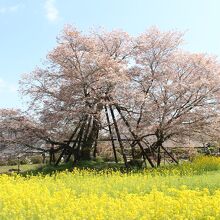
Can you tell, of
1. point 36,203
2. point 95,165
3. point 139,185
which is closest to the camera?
point 36,203

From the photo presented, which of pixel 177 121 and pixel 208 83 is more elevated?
pixel 208 83

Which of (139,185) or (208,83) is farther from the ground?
(208,83)

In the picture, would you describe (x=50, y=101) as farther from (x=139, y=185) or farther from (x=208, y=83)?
(x=139, y=185)

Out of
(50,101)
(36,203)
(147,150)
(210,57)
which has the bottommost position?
(36,203)

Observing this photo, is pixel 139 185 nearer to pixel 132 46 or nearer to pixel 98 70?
pixel 98 70

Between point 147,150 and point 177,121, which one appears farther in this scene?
point 147,150

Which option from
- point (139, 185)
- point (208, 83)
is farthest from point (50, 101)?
point (139, 185)

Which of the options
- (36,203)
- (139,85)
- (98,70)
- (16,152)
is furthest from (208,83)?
(36,203)

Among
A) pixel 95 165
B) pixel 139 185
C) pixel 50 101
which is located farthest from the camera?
pixel 50 101

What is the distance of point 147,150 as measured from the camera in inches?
1033

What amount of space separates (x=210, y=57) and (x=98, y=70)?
667 cm

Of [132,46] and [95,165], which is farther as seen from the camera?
[132,46]

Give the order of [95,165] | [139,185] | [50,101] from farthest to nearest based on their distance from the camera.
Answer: [50,101], [95,165], [139,185]

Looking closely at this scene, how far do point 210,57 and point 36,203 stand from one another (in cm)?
1919
